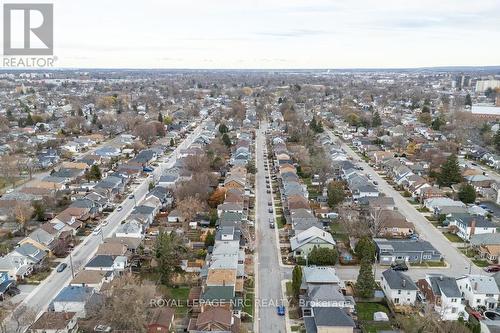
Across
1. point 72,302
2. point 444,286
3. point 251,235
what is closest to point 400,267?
point 444,286

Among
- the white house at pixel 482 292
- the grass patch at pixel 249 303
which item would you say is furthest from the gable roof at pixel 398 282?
the grass patch at pixel 249 303

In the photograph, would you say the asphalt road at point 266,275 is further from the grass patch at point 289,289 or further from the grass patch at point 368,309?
the grass patch at point 368,309

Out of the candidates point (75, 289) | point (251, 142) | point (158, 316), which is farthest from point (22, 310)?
point (251, 142)

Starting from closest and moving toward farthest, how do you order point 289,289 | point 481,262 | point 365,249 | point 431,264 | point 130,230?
point 289,289 < point 365,249 < point 431,264 < point 481,262 < point 130,230

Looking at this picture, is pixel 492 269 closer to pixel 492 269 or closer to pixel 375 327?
pixel 492 269

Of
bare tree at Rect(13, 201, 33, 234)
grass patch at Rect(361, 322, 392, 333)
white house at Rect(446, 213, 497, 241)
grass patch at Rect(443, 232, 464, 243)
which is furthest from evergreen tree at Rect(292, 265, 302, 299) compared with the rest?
bare tree at Rect(13, 201, 33, 234)

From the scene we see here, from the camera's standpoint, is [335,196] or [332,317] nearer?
[332,317]
